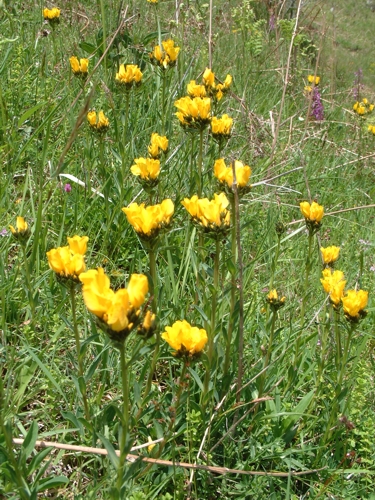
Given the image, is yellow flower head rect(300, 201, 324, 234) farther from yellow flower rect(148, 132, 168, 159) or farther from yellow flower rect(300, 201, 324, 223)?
yellow flower rect(148, 132, 168, 159)

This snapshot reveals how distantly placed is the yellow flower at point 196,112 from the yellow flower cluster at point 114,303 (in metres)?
1.05

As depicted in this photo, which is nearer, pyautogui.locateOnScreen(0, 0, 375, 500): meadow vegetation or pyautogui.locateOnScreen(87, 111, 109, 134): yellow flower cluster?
pyautogui.locateOnScreen(0, 0, 375, 500): meadow vegetation

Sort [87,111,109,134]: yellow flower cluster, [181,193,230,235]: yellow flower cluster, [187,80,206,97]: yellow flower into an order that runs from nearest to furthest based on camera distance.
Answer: [181,193,230,235]: yellow flower cluster
[187,80,206,97]: yellow flower
[87,111,109,134]: yellow flower cluster

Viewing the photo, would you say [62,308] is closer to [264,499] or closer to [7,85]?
[264,499]

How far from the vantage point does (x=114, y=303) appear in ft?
2.93

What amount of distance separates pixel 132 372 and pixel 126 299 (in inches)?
31.0

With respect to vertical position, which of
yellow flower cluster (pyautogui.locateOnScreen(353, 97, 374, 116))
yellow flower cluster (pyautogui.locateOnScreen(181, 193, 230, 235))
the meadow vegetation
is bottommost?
yellow flower cluster (pyautogui.locateOnScreen(353, 97, 374, 116))

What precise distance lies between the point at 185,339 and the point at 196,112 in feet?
3.27

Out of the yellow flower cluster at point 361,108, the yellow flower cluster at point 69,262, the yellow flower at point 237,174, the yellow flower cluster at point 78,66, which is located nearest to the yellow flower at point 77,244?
the yellow flower cluster at point 69,262

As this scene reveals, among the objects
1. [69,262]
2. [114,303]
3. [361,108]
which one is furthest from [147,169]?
[361,108]

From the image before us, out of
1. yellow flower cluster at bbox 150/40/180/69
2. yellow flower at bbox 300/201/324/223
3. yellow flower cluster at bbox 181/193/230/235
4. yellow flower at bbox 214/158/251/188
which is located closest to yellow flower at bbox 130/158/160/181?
yellow flower at bbox 214/158/251/188

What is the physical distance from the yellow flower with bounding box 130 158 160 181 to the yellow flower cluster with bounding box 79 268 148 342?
0.80 m

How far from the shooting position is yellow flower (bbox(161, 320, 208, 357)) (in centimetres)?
113

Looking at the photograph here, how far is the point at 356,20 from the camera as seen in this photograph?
1983cm
